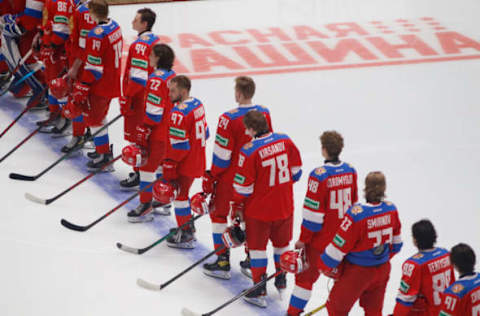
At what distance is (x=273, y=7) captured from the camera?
12.1m

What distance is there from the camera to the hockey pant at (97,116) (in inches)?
262

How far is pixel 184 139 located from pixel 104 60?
1.60 m

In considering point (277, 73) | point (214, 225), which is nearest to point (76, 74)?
point (214, 225)

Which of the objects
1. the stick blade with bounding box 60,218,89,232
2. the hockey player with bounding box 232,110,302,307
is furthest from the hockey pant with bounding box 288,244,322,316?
the stick blade with bounding box 60,218,89,232

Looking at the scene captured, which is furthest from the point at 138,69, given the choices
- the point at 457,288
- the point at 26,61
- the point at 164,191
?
the point at 457,288

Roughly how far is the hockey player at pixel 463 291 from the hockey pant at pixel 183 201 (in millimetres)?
2205

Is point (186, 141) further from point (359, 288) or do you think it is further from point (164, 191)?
point (359, 288)

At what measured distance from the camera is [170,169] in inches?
212

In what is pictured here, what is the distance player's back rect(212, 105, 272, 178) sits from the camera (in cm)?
504

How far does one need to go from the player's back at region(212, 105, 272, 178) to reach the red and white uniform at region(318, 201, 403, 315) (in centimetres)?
110

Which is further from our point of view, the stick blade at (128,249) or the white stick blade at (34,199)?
the white stick blade at (34,199)

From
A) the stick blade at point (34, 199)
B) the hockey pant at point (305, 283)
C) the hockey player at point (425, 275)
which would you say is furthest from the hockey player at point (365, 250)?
the stick blade at point (34, 199)

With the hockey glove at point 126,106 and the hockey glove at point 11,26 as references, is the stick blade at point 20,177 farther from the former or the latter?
the hockey glove at point 11,26

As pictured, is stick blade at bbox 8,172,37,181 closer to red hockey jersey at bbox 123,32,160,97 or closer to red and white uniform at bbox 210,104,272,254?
red hockey jersey at bbox 123,32,160,97
